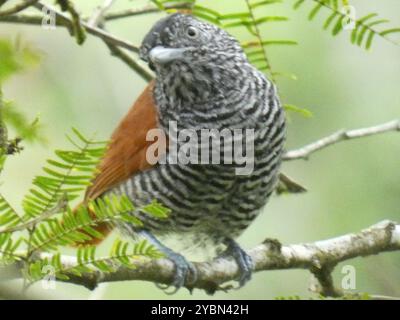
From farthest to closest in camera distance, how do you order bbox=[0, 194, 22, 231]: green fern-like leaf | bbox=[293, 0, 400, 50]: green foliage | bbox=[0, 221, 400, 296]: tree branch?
bbox=[0, 221, 400, 296]: tree branch < bbox=[293, 0, 400, 50]: green foliage < bbox=[0, 194, 22, 231]: green fern-like leaf

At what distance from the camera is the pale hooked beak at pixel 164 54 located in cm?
219

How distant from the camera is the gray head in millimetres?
2193

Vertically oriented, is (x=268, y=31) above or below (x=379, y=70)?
above

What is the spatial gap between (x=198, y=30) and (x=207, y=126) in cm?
32

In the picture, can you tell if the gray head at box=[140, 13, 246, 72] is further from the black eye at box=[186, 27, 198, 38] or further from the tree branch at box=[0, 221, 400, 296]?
the tree branch at box=[0, 221, 400, 296]

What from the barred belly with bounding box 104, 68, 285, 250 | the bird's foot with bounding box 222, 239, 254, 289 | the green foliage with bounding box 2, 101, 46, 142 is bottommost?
the bird's foot with bounding box 222, 239, 254, 289

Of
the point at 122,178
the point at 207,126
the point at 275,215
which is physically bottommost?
the point at 275,215

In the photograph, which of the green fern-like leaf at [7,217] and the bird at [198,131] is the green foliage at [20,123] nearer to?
the green fern-like leaf at [7,217]

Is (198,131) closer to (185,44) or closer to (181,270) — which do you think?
(185,44)

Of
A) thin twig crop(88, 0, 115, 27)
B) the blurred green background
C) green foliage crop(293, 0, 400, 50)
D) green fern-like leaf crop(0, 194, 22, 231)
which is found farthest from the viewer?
the blurred green background

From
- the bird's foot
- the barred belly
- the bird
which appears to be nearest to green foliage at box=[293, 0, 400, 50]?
the bird
